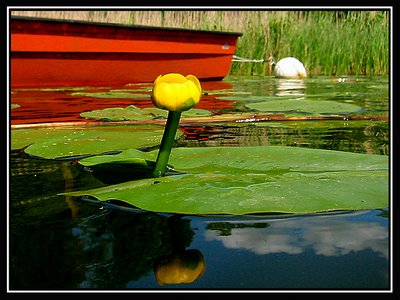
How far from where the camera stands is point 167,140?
0.95 metres

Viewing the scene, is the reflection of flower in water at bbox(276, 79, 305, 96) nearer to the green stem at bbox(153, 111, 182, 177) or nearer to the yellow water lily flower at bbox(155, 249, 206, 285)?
the green stem at bbox(153, 111, 182, 177)

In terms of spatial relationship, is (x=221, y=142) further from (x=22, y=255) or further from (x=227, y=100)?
(x=227, y=100)

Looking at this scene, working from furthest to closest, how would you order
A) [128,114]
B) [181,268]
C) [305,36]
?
[305,36] → [128,114] → [181,268]

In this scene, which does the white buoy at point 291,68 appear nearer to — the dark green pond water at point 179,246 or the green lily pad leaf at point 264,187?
the green lily pad leaf at point 264,187

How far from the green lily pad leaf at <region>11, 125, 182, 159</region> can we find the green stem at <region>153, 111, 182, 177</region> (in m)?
0.34

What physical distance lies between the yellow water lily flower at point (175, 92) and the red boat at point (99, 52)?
338 centimetres

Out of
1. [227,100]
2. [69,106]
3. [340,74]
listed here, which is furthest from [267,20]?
[69,106]

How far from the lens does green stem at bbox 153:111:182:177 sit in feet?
3.08

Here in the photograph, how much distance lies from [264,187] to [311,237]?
0.53 feet

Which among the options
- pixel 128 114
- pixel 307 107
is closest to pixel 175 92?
pixel 128 114

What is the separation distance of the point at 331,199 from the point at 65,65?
4219 millimetres

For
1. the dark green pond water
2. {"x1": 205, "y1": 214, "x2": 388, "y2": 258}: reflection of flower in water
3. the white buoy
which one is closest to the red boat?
the white buoy

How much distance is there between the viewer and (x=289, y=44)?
24.8 ft

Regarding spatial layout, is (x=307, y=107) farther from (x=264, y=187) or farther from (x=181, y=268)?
(x=181, y=268)
